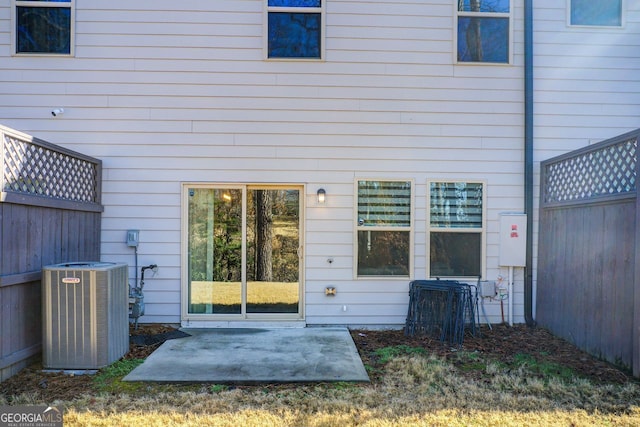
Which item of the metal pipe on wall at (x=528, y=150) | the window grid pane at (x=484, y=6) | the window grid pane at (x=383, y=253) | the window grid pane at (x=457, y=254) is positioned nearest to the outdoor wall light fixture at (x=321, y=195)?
the window grid pane at (x=383, y=253)

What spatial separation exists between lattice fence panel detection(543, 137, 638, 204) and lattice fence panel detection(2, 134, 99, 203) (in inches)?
240

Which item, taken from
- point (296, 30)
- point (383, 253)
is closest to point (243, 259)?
point (383, 253)

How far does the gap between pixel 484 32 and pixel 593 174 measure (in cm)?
249

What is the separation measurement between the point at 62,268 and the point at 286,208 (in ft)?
8.95

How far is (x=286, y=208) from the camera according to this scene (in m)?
5.66

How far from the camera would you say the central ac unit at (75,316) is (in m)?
4.01

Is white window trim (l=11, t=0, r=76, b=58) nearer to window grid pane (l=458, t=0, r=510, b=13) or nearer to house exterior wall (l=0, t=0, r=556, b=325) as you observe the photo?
house exterior wall (l=0, t=0, r=556, b=325)

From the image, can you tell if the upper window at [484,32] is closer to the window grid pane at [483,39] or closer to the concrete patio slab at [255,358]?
the window grid pane at [483,39]

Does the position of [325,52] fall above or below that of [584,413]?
above

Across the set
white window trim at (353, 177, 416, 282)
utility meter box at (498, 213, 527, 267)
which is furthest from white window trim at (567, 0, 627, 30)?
white window trim at (353, 177, 416, 282)

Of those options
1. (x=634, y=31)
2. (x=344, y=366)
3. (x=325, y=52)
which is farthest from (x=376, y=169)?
(x=634, y=31)

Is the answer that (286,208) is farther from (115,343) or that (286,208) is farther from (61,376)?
(61,376)

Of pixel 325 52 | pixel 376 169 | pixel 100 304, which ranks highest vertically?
pixel 325 52

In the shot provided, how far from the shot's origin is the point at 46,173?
446 centimetres
